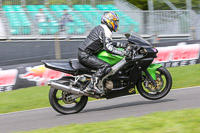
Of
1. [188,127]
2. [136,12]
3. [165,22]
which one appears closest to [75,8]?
[136,12]

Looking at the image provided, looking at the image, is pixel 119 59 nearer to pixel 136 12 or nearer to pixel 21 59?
pixel 21 59

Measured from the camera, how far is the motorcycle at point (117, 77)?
7.25 meters

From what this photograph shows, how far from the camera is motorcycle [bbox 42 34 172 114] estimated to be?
7.25 metres

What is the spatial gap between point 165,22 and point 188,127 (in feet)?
44.7

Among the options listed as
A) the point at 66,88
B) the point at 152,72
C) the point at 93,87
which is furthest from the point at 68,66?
the point at 152,72

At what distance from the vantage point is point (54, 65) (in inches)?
283

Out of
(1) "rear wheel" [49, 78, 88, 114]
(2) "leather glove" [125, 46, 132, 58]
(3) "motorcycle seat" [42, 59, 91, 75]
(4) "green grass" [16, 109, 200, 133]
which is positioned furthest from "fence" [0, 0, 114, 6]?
(4) "green grass" [16, 109, 200, 133]

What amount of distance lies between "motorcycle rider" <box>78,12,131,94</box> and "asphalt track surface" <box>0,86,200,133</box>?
56 centimetres

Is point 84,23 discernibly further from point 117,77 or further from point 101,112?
point 101,112

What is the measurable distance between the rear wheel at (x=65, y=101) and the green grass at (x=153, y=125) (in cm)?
176

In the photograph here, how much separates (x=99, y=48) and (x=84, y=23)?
9.52 metres

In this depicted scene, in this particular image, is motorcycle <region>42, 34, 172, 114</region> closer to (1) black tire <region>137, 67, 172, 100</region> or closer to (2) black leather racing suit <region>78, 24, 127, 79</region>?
(1) black tire <region>137, 67, 172, 100</region>

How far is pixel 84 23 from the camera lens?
16766 mm

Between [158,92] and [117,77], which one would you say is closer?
[117,77]
